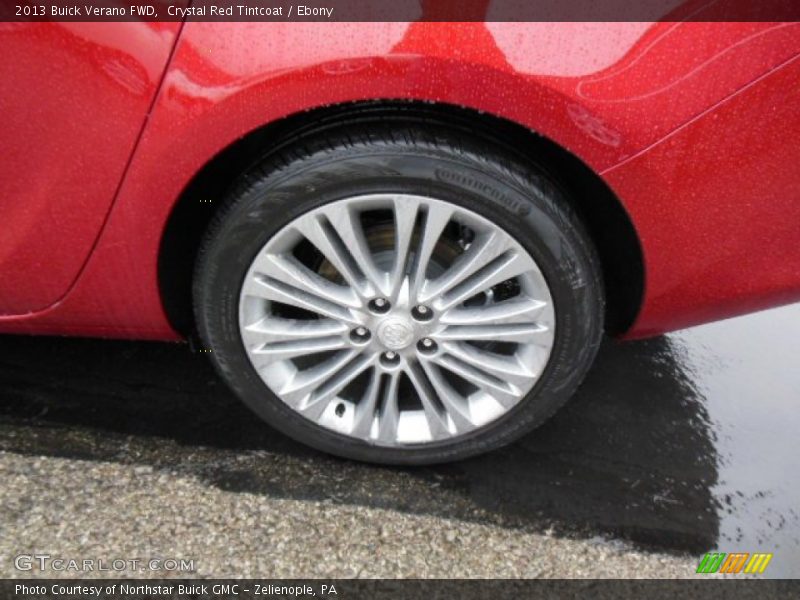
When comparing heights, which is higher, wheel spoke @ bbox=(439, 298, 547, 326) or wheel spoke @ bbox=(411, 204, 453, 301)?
wheel spoke @ bbox=(411, 204, 453, 301)

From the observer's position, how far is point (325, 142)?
147 cm

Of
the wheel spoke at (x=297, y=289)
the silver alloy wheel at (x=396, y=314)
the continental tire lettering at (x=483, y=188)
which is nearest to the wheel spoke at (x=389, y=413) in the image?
the silver alloy wheel at (x=396, y=314)

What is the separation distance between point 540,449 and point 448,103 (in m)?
1.09

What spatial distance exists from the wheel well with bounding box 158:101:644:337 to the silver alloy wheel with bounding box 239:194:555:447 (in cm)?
17

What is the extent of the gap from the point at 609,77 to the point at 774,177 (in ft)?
1.34

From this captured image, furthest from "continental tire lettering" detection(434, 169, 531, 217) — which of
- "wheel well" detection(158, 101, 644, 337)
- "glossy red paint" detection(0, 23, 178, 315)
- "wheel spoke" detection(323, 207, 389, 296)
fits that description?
"glossy red paint" detection(0, 23, 178, 315)

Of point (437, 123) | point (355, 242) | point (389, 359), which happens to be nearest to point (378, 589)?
point (389, 359)

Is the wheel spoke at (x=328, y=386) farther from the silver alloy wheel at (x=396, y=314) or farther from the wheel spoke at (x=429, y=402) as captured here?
the wheel spoke at (x=429, y=402)

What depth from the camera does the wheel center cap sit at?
1.66 metres

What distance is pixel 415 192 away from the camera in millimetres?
1484

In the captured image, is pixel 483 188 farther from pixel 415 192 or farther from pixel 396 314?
pixel 396 314

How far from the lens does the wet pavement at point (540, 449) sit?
185cm

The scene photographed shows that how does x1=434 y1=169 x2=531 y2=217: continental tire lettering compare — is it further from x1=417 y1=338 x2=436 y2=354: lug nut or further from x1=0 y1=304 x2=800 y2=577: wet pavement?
x1=0 y1=304 x2=800 y2=577: wet pavement

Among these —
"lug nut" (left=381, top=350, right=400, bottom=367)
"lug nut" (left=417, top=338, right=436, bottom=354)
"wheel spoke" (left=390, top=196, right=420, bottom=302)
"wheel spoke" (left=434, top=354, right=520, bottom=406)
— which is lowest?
"lug nut" (left=381, top=350, right=400, bottom=367)
